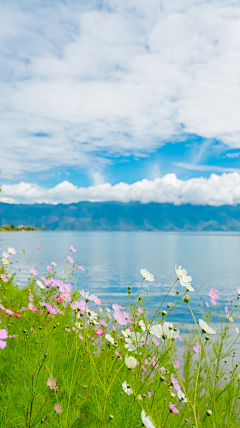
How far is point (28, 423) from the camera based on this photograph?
276 centimetres

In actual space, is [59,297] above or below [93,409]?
above

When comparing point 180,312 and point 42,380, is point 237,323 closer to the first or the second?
point 180,312

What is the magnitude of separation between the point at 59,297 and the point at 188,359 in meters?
3.52

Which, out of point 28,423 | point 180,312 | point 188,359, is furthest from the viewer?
point 180,312

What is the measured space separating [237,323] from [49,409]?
37.9 feet

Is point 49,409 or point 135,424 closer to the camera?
point 135,424

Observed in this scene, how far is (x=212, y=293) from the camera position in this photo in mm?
3895

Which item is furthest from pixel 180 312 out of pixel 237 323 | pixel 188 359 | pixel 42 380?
pixel 42 380

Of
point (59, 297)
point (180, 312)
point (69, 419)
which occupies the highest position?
point (59, 297)

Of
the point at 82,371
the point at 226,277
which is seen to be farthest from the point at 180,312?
the point at 226,277

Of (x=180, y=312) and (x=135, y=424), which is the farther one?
(x=180, y=312)

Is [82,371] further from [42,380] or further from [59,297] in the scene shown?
[59,297]

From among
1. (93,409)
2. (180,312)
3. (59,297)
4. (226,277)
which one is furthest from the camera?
(226,277)

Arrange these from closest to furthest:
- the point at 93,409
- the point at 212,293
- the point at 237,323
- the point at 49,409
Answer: the point at 49,409 < the point at 93,409 < the point at 212,293 < the point at 237,323
